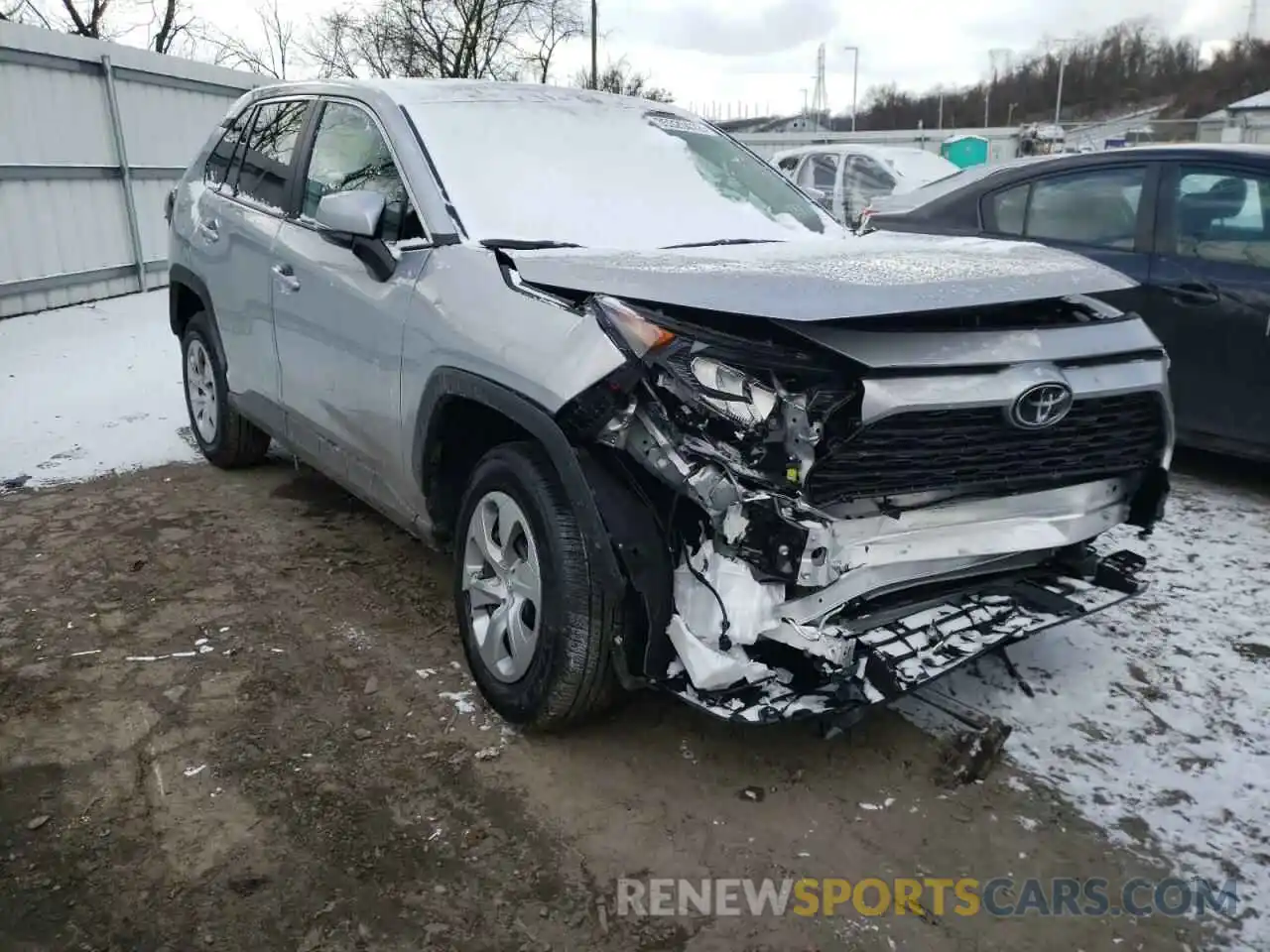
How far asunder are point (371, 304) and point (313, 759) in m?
1.52

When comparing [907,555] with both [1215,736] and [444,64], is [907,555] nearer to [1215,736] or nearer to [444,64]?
[1215,736]

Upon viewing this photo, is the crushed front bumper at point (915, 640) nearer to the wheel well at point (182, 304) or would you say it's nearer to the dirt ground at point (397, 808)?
the dirt ground at point (397, 808)

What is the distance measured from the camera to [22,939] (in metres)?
2.26

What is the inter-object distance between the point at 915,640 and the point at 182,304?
176 inches

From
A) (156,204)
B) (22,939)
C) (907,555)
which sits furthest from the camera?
(156,204)

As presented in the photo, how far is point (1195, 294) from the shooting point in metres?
4.91

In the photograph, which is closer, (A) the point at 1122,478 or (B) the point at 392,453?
(A) the point at 1122,478

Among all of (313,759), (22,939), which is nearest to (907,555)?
(313,759)

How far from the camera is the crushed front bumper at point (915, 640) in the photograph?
8.33 feet

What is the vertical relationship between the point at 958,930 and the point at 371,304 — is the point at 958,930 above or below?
below

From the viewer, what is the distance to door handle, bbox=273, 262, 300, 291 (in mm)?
3990

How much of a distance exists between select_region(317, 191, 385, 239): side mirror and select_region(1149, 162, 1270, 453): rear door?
3.86 metres

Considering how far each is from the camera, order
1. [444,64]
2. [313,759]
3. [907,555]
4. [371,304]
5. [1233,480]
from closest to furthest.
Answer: [907,555] < [313,759] < [371,304] < [1233,480] < [444,64]

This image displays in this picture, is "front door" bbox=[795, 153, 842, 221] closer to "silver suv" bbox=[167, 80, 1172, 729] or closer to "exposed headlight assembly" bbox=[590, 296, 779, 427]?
"silver suv" bbox=[167, 80, 1172, 729]
